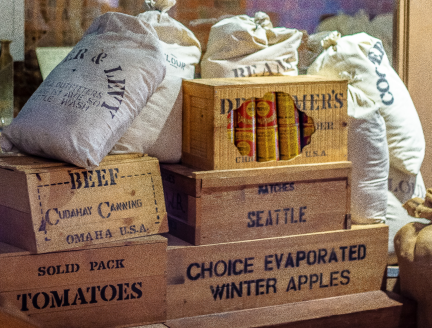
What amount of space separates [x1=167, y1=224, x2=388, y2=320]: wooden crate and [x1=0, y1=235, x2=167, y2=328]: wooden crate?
0.29 ft

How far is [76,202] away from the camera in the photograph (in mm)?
2143

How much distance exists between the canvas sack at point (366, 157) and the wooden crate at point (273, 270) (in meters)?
0.09

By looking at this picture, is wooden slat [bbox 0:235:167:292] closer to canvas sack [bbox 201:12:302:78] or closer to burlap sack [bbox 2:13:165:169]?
burlap sack [bbox 2:13:165:169]

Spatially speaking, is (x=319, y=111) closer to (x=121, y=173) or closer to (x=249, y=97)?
(x=249, y=97)

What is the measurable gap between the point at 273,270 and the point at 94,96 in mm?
971

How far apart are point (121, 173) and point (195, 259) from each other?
1.42ft

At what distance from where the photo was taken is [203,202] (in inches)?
91.7

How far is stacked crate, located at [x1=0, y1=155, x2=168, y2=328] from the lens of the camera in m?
2.09

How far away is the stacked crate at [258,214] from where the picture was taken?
7.69ft

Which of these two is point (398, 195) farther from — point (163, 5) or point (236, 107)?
point (163, 5)

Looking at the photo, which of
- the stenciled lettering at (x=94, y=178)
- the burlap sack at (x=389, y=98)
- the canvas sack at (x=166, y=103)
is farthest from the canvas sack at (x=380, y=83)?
the stenciled lettering at (x=94, y=178)

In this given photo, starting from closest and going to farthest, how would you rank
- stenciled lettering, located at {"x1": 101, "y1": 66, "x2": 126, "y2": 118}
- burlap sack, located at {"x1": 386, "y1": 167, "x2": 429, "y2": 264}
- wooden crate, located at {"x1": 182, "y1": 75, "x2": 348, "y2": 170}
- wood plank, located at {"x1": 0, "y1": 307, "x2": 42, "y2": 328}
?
wood plank, located at {"x1": 0, "y1": 307, "x2": 42, "y2": 328}
stenciled lettering, located at {"x1": 101, "y1": 66, "x2": 126, "y2": 118}
wooden crate, located at {"x1": 182, "y1": 75, "x2": 348, "y2": 170}
burlap sack, located at {"x1": 386, "y1": 167, "x2": 429, "y2": 264}

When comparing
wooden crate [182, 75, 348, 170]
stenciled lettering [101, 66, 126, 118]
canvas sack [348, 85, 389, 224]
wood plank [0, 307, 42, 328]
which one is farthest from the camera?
canvas sack [348, 85, 389, 224]

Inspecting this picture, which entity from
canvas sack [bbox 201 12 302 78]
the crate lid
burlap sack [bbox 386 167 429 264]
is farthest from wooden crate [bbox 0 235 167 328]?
burlap sack [bbox 386 167 429 264]
